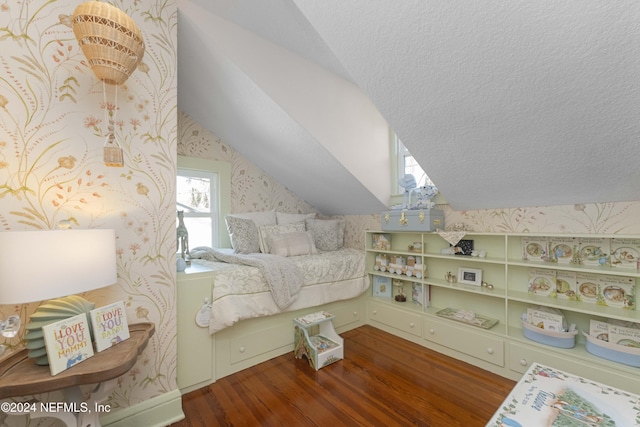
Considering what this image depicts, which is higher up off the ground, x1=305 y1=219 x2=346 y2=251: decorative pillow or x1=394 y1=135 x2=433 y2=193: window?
x1=394 y1=135 x2=433 y2=193: window

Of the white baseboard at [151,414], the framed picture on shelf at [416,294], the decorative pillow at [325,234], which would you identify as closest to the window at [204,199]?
the decorative pillow at [325,234]

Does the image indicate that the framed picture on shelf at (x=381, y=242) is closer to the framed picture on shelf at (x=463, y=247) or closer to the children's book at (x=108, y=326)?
the framed picture on shelf at (x=463, y=247)

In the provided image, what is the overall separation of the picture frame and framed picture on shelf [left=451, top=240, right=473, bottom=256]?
160mm

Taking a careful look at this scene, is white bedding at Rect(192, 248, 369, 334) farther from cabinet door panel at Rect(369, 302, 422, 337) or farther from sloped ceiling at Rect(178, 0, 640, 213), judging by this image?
sloped ceiling at Rect(178, 0, 640, 213)

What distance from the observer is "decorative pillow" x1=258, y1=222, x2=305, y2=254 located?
2.76m

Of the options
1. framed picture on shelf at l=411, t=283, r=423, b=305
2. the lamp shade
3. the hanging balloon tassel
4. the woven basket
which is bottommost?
framed picture on shelf at l=411, t=283, r=423, b=305

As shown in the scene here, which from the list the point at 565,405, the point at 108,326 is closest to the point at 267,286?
the point at 108,326

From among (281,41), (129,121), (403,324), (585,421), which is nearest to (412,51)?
(281,41)

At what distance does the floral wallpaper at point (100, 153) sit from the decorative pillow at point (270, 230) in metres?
1.22

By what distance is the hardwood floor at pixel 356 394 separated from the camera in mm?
1499

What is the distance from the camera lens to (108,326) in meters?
1.14

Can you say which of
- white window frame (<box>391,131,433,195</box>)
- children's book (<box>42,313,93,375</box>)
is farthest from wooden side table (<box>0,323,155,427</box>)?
white window frame (<box>391,131,433,195</box>)

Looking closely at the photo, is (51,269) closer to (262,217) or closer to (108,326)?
(108,326)

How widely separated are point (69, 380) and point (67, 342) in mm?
133
